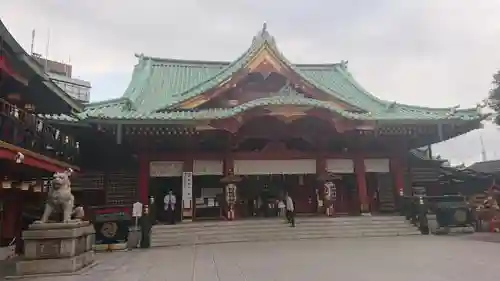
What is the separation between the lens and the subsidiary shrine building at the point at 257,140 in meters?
17.5

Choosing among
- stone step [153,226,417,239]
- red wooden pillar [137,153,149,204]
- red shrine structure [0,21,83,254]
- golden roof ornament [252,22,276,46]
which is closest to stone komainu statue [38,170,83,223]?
red shrine structure [0,21,83,254]

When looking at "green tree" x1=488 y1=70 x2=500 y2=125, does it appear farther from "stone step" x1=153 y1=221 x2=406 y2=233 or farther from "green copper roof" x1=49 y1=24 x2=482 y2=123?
"stone step" x1=153 y1=221 x2=406 y2=233

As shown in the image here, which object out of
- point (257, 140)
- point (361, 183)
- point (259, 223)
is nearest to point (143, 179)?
point (259, 223)

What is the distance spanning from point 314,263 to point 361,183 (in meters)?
10.4

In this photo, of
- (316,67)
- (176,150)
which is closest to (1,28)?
(176,150)

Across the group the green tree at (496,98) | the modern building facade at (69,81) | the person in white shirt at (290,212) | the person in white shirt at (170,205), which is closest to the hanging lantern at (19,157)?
the person in white shirt at (170,205)

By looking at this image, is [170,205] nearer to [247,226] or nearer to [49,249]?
[247,226]

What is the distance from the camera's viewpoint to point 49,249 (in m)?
9.37

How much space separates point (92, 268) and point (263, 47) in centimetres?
1322

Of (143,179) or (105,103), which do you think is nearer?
(143,179)

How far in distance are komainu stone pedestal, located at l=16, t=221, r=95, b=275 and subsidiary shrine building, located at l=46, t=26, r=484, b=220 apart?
24.0 feet

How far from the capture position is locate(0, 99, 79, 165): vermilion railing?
10.4 meters

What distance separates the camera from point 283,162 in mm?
19375

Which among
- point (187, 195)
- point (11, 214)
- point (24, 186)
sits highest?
point (24, 186)
